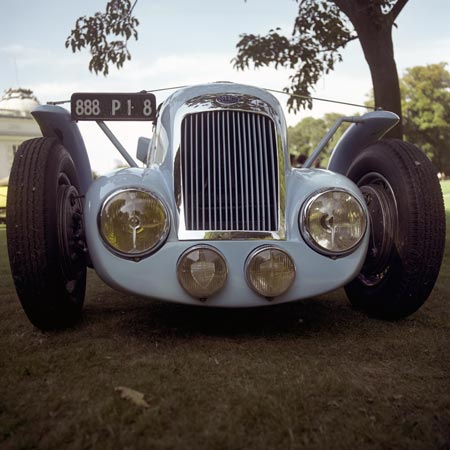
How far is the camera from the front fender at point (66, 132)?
319 centimetres

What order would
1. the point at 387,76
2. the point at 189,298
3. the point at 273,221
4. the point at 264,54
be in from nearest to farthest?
the point at 189,298 < the point at 273,221 < the point at 387,76 < the point at 264,54

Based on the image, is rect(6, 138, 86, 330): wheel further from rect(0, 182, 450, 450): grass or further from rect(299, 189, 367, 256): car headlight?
rect(299, 189, 367, 256): car headlight

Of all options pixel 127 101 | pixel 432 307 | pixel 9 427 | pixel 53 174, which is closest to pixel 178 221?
pixel 53 174

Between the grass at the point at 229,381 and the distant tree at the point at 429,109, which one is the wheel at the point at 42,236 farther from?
the distant tree at the point at 429,109

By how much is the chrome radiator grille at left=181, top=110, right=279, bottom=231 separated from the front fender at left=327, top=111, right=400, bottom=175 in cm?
82

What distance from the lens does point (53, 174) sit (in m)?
2.64

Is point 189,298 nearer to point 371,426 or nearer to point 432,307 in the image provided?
point 371,426

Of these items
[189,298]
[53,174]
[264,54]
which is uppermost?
[264,54]

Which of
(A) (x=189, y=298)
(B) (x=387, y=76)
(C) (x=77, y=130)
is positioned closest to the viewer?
(A) (x=189, y=298)

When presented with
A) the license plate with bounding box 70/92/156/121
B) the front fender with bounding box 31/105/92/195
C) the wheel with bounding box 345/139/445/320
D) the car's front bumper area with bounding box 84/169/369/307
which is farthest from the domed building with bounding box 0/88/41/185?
the wheel with bounding box 345/139/445/320

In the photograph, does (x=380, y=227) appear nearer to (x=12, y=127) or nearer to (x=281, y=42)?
(x=281, y=42)

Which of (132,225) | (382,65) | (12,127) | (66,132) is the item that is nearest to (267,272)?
(132,225)

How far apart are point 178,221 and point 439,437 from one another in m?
1.55

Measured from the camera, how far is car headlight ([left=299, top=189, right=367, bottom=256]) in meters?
2.59
